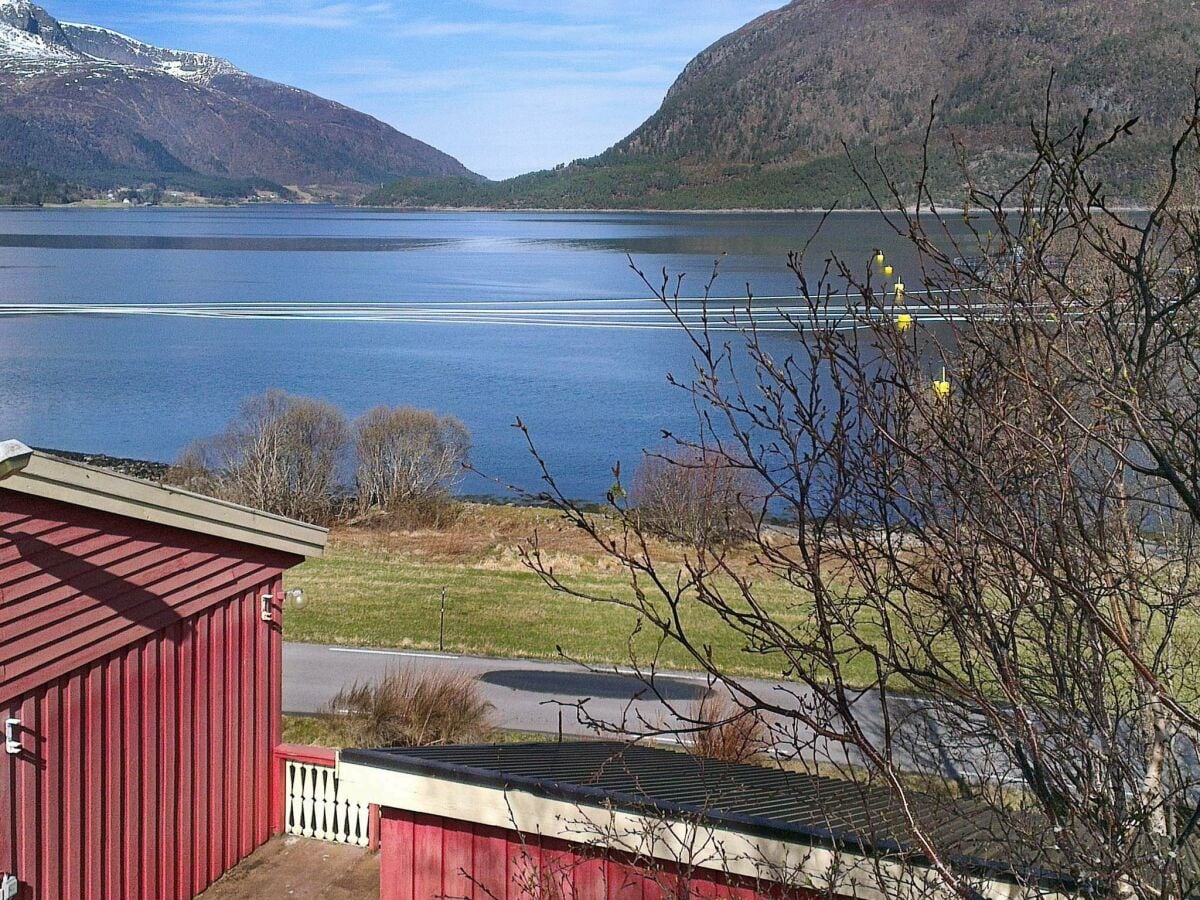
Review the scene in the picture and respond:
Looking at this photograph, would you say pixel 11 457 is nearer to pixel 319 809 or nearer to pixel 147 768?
pixel 147 768

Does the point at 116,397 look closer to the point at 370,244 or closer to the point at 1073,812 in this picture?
the point at 1073,812

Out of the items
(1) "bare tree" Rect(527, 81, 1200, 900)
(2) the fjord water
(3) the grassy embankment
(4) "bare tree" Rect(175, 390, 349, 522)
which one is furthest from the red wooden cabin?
(4) "bare tree" Rect(175, 390, 349, 522)

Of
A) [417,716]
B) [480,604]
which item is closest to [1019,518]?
[417,716]

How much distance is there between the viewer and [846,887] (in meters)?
5.01

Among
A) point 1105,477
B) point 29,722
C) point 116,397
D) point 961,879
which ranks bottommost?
point 116,397

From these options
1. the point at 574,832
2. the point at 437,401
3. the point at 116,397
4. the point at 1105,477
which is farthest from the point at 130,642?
the point at 116,397

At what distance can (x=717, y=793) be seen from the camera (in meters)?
5.64

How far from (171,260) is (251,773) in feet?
372

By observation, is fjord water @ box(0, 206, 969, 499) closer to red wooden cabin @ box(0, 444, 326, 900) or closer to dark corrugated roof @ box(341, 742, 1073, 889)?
dark corrugated roof @ box(341, 742, 1073, 889)

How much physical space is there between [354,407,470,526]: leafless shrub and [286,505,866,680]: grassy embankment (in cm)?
152

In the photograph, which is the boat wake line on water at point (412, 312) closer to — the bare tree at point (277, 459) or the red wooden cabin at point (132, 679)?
the bare tree at point (277, 459)

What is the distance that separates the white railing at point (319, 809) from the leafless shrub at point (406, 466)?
1865 centimetres

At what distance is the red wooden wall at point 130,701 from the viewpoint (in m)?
7.16

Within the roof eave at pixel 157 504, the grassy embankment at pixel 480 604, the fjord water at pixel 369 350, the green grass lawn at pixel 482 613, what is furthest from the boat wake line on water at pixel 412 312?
the roof eave at pixel 157 504
